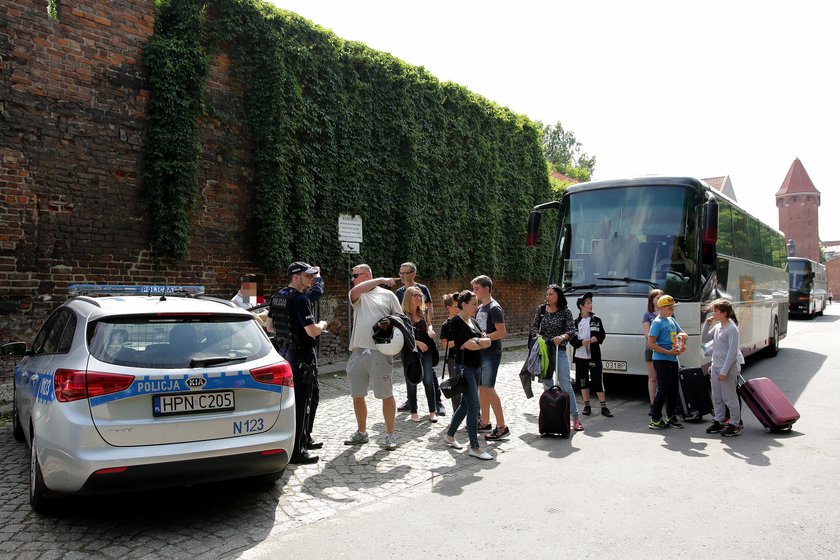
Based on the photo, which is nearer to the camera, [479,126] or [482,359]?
[482,359]

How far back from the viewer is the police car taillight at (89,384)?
3918 mm

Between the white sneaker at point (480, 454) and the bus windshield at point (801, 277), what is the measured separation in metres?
32.8

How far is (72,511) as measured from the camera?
441cm

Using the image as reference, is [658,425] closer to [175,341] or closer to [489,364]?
[489,364]

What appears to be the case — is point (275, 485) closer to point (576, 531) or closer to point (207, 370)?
point (207, 370)

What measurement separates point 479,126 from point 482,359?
12811mm

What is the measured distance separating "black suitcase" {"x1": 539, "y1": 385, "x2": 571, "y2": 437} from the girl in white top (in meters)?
1.76

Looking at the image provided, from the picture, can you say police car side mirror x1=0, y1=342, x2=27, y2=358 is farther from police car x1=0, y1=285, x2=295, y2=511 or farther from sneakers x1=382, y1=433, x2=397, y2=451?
sneakers x1=382, y1=433, x2=397, y2=451

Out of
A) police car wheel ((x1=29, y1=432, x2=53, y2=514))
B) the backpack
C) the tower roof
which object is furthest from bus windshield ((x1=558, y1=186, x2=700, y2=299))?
the tower roof

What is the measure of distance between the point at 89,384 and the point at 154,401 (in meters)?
0.41

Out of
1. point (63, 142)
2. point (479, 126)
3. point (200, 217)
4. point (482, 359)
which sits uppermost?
point (479, 126)

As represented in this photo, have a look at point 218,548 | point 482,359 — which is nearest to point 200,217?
point 482,359

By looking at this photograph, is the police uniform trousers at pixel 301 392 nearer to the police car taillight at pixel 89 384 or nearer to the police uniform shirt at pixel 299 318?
the police uniform shirt at pixel 299 318

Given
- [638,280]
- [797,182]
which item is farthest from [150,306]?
[797,182]
